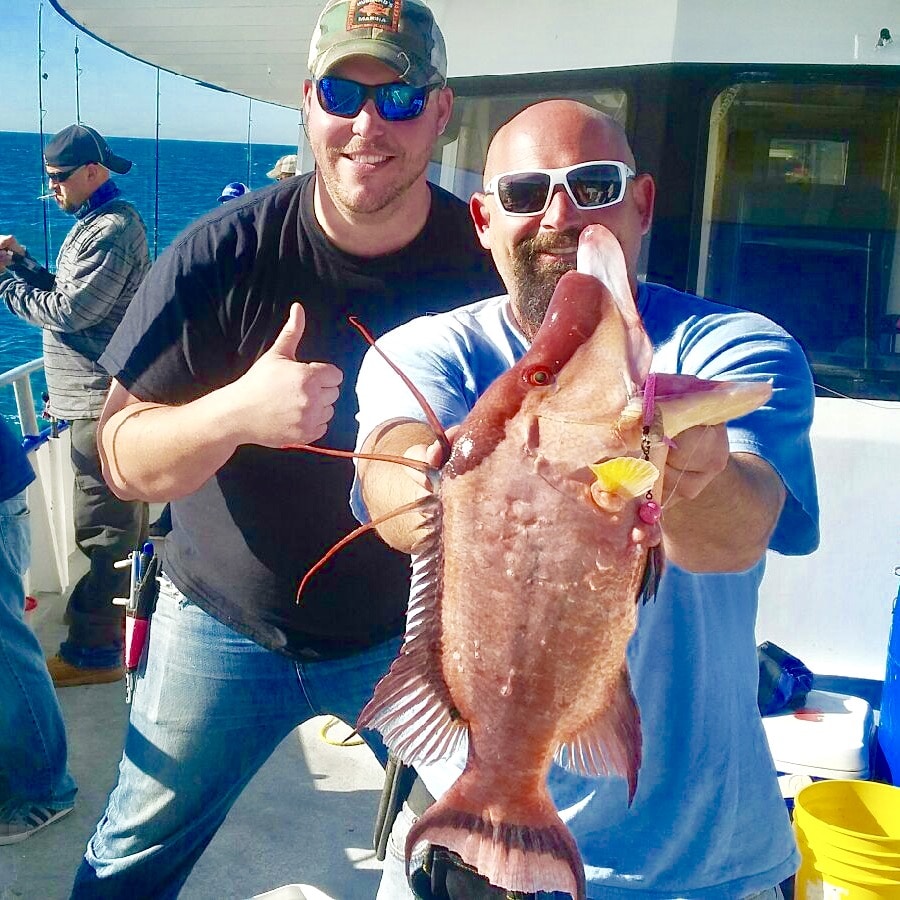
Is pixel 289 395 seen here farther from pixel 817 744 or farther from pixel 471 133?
pixel 471 133

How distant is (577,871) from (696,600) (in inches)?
25.3

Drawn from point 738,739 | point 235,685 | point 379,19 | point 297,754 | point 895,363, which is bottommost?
point 297,754

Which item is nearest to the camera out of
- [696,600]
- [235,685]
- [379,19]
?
[696,600]

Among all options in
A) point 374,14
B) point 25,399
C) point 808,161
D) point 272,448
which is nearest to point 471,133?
point 808,161

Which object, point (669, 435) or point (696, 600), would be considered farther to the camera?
point (696, 600)

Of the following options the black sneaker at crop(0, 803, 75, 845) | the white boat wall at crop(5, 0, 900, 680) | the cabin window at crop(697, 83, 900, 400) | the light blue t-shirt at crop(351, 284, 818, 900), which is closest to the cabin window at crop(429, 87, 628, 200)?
the white boat wall at crop(5, 0, 900, 680)

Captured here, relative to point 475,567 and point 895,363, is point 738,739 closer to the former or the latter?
point 475,567

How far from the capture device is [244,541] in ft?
9.25

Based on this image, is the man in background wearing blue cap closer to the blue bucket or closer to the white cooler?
the white cooler

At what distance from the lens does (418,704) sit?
1266mm

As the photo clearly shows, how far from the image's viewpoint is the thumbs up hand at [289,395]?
6.06 feet

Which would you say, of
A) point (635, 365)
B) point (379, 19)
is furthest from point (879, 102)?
point (635, 365)

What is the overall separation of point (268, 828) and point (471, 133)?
3044 mm

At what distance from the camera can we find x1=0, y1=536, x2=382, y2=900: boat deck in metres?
3.69
